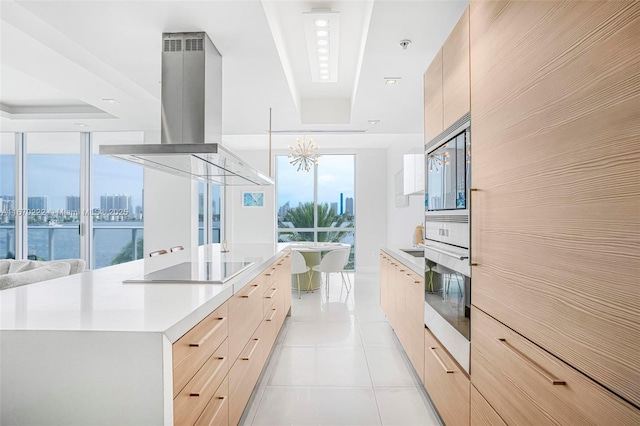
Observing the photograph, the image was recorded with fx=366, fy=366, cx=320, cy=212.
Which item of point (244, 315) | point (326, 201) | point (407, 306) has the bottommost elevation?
point (407, 306)

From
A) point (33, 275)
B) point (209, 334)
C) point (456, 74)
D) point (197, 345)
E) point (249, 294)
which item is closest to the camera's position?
point (197, 345)

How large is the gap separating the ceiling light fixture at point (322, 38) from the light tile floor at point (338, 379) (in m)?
2.46

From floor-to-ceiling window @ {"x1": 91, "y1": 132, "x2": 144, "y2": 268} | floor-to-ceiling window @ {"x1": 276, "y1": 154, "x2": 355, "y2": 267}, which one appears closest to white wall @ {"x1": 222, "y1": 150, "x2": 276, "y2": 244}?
floor-to-ceiling window @ {"x1": 276, "y1": 154, "x2": 355, "y2": 267}

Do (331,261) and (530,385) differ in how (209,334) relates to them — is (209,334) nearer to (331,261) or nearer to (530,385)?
(530,385)

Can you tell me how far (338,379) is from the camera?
2627 millimetres

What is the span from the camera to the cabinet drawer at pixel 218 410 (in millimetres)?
1348

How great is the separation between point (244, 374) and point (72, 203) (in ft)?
17.5

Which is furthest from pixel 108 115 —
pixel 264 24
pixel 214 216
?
pixel 264 24

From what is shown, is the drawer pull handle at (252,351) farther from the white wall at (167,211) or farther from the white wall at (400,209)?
the white wall at (167,211)

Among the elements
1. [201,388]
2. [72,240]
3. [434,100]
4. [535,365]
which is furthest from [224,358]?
[72,240]

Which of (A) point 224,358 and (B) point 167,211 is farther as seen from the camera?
(B) point 167,211

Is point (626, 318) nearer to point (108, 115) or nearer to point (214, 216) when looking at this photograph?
point (108, 115)

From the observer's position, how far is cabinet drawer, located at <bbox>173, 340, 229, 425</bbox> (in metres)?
1.13

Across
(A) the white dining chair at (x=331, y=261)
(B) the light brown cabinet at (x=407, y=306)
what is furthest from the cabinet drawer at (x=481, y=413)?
(A) the white dining chair at (x=331, y=261)
